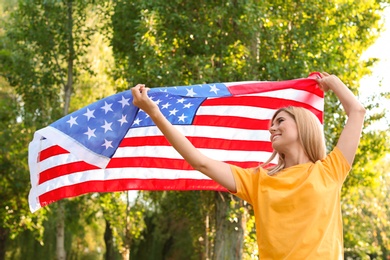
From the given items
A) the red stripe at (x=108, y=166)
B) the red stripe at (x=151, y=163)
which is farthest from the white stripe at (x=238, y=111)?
the red stripe at (x=108, y=166)

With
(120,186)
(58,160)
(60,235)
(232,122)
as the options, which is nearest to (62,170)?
(58,160)

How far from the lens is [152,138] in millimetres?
6953

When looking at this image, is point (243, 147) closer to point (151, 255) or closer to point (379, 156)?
point (379, 156)

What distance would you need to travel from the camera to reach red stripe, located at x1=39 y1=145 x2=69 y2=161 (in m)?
6.78

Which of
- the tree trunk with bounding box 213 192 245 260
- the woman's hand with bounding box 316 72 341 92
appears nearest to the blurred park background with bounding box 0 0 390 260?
the tree trunk with bounding box 213 192 245 260

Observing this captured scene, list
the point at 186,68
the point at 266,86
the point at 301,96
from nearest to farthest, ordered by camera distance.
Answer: the point at 266,86, the point at 301,96, the point at 186,68

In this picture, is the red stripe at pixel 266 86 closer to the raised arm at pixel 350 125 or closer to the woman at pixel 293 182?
the raised arm at pixel 350 125

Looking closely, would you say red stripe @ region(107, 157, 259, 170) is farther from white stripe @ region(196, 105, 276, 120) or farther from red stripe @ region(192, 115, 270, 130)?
white stripe @ region(196, 105, 276, 120)

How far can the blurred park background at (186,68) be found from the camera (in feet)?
62.3

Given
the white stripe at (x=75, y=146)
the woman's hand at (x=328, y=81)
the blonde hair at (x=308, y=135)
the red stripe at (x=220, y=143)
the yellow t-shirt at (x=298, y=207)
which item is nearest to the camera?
the yellow t-shirt at (x=298, y=207)

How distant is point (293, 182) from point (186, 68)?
14932 mm

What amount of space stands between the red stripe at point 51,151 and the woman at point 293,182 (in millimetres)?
2489

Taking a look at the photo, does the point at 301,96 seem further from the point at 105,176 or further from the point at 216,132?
the point at 105,176

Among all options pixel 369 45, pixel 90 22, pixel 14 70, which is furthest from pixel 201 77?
pixel 90 22
